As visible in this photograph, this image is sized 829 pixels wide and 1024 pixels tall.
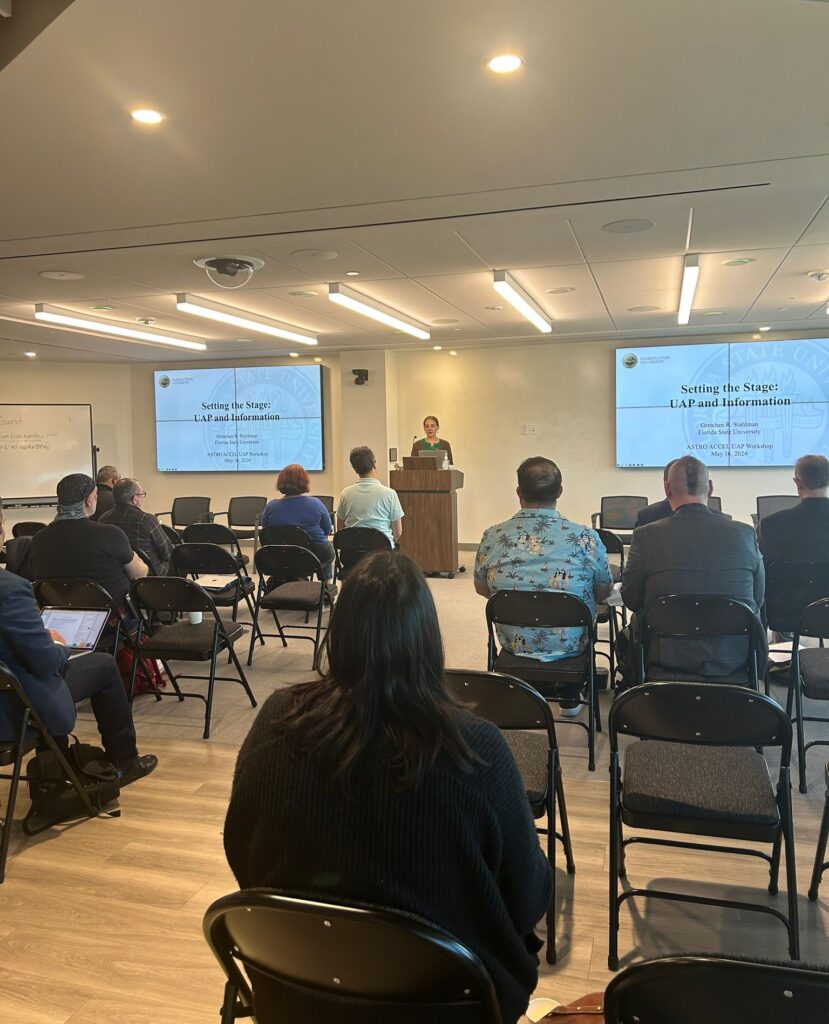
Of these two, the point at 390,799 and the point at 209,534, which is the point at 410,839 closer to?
the point at 390,799

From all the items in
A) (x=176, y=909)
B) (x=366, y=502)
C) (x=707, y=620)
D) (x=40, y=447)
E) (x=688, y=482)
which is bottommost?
(x=176, y=909)

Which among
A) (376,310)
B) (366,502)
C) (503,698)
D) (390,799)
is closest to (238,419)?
(376,310)

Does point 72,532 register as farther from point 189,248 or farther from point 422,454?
point 422,454

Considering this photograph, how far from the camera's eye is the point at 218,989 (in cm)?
220

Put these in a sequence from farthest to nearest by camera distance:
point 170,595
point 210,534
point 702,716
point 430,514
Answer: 1. point 430,514
2. point 210,534
3. point 170,595
4. point 702,716

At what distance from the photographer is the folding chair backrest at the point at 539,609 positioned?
11.0 ft

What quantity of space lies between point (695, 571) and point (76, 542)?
10.1 feet

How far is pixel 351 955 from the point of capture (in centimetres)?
118

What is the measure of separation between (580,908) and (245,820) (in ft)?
5.16

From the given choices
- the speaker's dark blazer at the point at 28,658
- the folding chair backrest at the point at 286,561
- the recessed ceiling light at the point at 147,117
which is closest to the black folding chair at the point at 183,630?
the folding chair backrest at the point at 286,561

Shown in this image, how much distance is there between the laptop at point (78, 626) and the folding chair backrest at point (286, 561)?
5.86ft

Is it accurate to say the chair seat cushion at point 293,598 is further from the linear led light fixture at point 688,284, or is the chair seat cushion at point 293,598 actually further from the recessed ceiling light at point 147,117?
the linear led light fixture at point 688,284

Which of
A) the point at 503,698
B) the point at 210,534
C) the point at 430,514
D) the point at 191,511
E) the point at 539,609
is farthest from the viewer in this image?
the point at 191,511

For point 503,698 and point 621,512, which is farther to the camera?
point 621,512
